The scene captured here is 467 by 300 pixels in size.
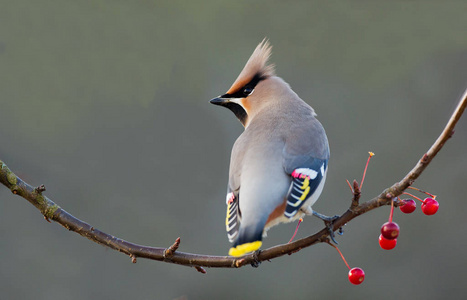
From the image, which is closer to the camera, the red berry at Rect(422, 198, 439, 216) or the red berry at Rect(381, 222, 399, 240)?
the red berry at Rect(381, 222, 399, 240)

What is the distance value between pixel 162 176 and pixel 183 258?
135 inches

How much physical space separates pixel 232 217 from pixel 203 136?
11.2 ft

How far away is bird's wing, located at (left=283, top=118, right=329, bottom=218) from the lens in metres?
2.51

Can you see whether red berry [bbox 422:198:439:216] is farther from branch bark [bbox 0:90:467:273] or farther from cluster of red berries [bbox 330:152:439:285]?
branch bark [bbox 0:90:467:273]

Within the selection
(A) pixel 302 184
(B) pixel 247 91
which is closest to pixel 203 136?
(B) pixel 247 91

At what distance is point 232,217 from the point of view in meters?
2.53

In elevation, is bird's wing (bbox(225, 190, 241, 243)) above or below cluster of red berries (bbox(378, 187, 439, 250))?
above

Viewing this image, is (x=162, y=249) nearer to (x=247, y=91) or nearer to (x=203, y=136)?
(x=247, y=91)

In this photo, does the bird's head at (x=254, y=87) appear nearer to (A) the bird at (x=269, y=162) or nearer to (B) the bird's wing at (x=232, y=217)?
(A) the bird at (x=269, y=162)

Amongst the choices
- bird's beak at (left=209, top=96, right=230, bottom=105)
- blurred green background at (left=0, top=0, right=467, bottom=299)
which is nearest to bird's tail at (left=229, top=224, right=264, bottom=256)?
bird's beak at (left=209, top=96, right=230, bottom=105)

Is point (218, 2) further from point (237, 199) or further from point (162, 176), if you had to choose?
point (237, 199)

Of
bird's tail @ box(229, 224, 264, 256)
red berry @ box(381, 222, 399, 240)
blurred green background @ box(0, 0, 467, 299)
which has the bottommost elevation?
red berry @ box(381, 222, 399, 240)

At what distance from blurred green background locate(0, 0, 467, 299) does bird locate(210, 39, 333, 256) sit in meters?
2.07

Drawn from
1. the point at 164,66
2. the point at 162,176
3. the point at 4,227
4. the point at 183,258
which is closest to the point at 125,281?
the point at 162,176
